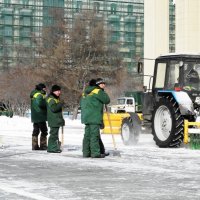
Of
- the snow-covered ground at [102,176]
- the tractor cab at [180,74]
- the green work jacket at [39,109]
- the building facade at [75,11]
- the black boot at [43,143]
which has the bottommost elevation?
the black boot at [43,143]

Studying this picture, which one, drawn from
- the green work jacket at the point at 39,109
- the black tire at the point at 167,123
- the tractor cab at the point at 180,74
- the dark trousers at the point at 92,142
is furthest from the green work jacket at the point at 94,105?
the tractor cab at the point at 180,74

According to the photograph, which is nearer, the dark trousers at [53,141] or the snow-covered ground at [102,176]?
the snow-covered ground at [102,176]

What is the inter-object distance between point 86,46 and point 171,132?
3745 cm

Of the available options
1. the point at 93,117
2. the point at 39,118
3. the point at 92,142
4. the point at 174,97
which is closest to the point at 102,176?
the point at 92,142

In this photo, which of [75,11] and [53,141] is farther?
[75,11]

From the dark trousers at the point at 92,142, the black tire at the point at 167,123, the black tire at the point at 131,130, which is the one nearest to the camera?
the dark trousers at the point at 92,142

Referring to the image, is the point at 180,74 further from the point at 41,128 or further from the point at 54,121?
the point at 41,128

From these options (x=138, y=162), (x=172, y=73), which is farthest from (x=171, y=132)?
(x=138, y=162)

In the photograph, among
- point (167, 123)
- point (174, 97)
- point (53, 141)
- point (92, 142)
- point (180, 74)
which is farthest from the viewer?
point (180, 74)

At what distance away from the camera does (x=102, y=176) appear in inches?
370

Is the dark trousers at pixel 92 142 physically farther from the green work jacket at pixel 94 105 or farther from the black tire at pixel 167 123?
the black tire at pixel 167 123

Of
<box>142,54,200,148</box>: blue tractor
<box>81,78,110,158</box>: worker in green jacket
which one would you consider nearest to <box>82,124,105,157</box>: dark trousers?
<box>81,78,110,158</box>: worker in green jacket

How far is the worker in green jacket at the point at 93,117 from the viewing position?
1294 centimetres

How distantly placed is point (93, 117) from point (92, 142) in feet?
1.74
